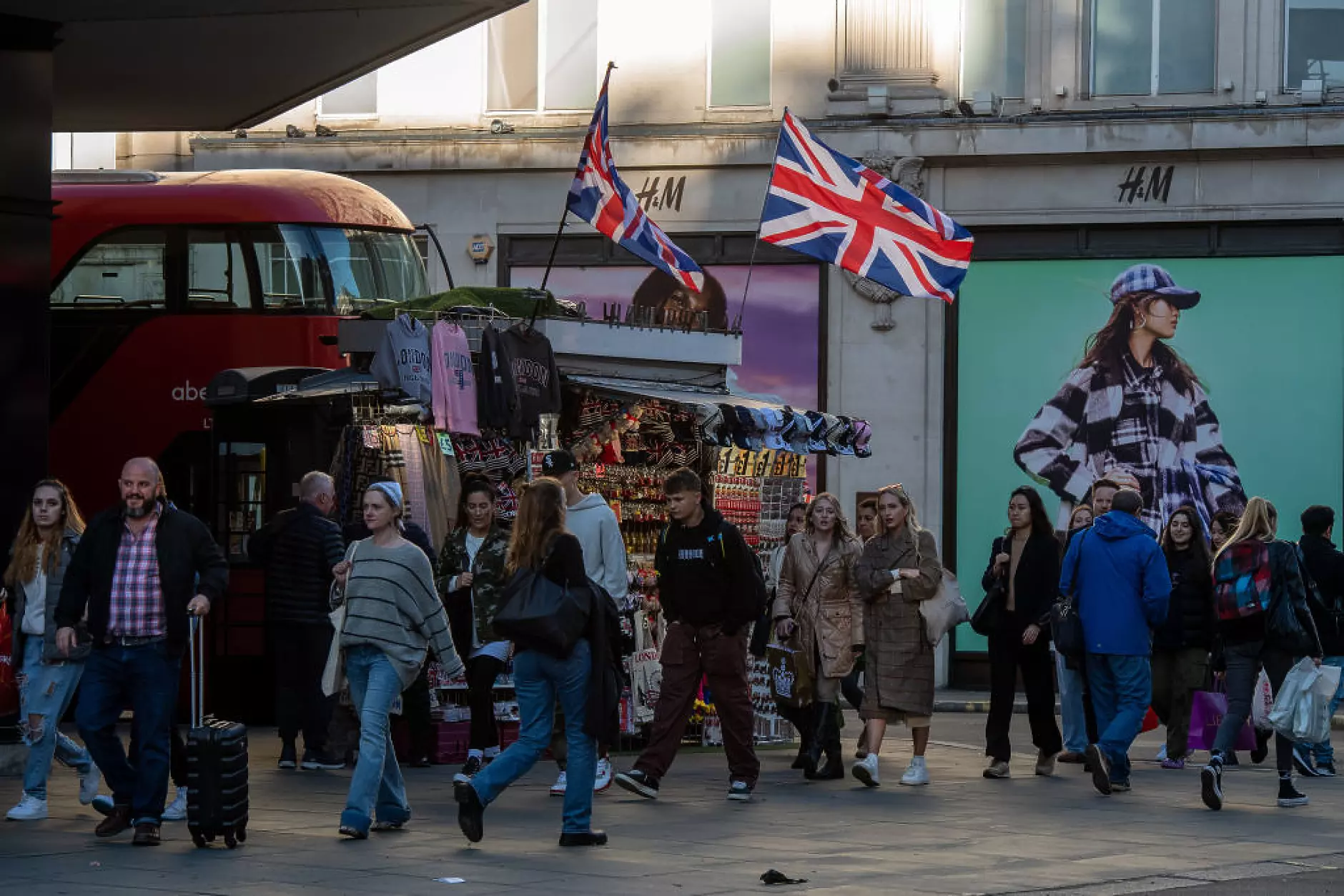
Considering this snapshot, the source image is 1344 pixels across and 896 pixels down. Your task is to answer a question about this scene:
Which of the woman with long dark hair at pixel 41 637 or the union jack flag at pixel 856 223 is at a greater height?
the union jack flag at pixel 856 223

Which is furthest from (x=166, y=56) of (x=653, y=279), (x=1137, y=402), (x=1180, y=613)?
(x=1137, y=402)

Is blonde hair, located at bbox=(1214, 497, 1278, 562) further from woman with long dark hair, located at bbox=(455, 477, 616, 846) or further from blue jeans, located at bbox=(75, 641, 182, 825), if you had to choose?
blue jeans, located at bbox=(75, 641, 182, 825)

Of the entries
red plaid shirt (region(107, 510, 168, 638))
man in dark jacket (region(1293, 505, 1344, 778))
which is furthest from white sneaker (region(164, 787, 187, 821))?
man in dark jacket (region(1293, 505, 1344, 778))

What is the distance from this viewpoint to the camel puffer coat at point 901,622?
1392 centimetres

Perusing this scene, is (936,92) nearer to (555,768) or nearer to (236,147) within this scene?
(236,147)

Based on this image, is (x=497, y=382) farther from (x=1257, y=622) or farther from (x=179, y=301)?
(x=179, y=301)

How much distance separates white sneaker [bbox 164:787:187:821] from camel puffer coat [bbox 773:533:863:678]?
13.1ft

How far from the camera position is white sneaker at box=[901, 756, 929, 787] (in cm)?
1407

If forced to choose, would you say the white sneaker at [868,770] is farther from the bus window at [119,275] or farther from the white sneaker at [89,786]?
the bus window at [119,275]

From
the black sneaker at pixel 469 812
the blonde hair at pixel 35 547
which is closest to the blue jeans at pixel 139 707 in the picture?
the blonde hair at pixel 35 547

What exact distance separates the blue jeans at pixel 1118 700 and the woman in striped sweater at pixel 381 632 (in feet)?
14.9

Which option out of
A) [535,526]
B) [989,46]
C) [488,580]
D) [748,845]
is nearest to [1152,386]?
[989,46]

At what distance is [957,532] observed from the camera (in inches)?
934

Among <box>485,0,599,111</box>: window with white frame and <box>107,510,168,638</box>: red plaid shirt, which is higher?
<box>485,0,599,111</box>: window with white frame
